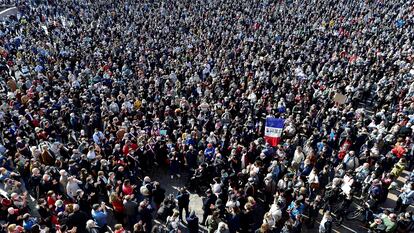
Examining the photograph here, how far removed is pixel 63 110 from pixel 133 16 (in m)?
17.1

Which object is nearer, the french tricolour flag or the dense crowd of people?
the dense crowd of people

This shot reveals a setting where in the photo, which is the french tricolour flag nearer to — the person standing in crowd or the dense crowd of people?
the dense crowd of people

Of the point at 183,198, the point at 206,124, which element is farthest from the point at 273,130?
the point at 183,198

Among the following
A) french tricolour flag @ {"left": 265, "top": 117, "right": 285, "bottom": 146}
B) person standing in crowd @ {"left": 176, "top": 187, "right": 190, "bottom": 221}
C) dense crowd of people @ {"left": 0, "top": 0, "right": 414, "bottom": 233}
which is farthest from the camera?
french tricolour flag @ {"left": 265, "top": 117, "right": 285, "bottom": 146}

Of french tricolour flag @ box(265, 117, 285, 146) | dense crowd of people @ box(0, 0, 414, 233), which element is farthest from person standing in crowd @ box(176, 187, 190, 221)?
french tricolour flag @ box(265, 117, 285, 146)

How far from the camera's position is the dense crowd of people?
354 inches

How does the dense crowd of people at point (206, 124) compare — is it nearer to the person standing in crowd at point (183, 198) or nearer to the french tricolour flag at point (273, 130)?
the person standing in crowd at point (183, 198)

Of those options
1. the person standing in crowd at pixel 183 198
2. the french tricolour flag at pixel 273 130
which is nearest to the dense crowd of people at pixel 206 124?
the person standing in crowd at pixel 183 198

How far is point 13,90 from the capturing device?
16.2 meters

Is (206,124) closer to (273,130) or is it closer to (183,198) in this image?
(273,130)

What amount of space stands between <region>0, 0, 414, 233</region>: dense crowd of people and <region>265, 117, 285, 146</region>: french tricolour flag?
0.39 meters

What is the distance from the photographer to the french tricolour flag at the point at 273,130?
474 inches

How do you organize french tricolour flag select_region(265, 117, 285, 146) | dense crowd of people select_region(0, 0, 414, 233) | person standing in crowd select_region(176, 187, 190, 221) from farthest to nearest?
french tricolour flag select_region(265, 117, 285, 146) → person standing in crowd select_region(176, 187, 190, 221) → dense crowd of people select_region(0, 0, 414, 233)

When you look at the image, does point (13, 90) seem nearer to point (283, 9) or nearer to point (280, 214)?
→ point (280, 214)
